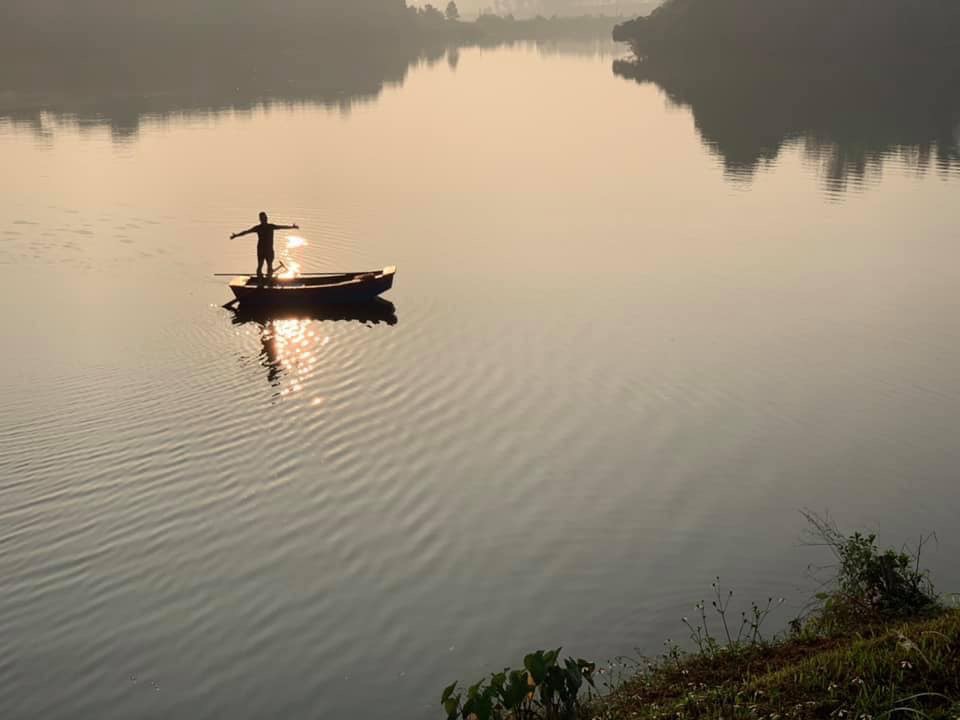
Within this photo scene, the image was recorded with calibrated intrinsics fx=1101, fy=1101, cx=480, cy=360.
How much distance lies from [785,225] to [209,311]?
72.2 ft

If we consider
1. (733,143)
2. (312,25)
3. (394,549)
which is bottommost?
(394,549)

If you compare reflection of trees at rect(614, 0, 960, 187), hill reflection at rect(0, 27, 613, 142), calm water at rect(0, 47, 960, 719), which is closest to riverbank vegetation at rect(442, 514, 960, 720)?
calm water at rect(0, 47, 960, 719)

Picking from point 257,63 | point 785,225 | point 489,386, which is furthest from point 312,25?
point 489,386

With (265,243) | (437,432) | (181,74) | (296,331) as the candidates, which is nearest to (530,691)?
(437,432)

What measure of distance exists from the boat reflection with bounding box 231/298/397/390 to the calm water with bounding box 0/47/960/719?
0.49ft

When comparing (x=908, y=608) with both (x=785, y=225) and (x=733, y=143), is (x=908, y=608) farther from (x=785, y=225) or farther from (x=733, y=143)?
(x=733, y=143)

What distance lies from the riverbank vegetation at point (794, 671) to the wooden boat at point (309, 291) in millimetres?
17047

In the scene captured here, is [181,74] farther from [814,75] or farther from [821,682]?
[821,682]

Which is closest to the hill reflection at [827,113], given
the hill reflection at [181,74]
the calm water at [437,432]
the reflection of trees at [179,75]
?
the calm water at [437,432]

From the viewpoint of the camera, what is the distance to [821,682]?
10.6m

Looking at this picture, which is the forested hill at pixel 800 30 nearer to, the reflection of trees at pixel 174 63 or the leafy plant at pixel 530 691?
the reflection of trees at pixel 174 63

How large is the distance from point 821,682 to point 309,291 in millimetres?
21344

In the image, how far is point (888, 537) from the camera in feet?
56.2

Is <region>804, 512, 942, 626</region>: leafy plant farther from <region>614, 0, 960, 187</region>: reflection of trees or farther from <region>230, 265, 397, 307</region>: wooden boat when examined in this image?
<region>614, 0, 960, 187</region>: reflection of trees
